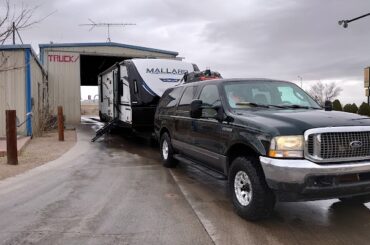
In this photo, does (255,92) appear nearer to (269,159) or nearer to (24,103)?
(269,159)

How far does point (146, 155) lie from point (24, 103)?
5.65 m

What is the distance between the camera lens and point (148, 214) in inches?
233

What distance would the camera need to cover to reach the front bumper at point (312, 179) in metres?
4.85

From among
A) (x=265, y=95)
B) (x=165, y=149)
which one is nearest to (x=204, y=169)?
(x=265, y=95)

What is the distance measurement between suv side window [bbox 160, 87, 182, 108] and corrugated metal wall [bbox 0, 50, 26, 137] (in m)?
7.06

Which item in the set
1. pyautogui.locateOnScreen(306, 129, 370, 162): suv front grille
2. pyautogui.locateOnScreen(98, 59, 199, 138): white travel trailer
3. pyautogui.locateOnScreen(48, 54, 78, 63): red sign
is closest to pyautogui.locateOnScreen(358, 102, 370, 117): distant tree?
pyautogui.locateOnScreen(98, 59, 199, 138): white travel trailer

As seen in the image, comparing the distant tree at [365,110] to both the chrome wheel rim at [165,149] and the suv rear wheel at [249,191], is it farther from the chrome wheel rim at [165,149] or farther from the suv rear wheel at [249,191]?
the suv rear wheel at [249,191]

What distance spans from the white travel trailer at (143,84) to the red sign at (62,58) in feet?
37.8

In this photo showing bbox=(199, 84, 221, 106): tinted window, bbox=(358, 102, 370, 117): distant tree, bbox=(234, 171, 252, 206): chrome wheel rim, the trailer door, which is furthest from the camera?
bbox=(358, 102, 370, 117): distant tree

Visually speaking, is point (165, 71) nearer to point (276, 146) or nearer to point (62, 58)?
point (276, 146)

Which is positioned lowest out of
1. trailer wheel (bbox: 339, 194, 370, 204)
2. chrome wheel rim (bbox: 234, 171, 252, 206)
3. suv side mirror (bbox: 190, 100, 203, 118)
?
trailer wheel (bbox: 339, 194, 370, 204)

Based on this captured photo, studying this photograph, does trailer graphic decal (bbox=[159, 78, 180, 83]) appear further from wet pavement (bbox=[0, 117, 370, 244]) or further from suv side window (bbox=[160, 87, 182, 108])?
wet pavement (bbox=[0, 117, 370, 244])

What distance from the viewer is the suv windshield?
6.65m

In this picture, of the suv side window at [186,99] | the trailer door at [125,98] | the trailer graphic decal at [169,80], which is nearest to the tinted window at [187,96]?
the suv side window at [186,99]
